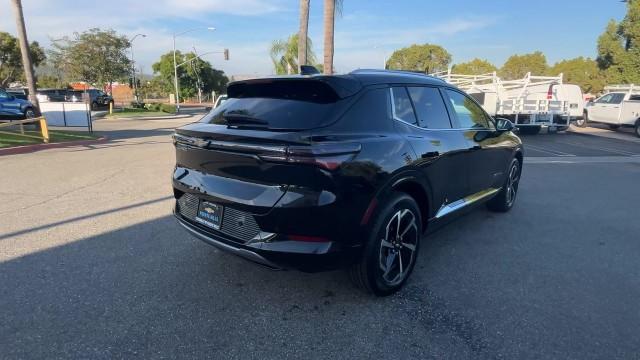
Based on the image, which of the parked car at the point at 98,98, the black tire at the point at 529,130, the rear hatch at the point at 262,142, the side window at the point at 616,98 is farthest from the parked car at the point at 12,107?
the side window at the point at 616,98

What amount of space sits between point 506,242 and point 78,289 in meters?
4.35

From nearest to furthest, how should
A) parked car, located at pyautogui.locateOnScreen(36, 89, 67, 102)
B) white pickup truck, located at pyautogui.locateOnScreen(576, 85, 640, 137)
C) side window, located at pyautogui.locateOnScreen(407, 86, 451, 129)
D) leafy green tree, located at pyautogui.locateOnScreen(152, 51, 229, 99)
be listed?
side window, located at pyautogui.locateOnScreen(407, 86, 451, 129) < white pickup truck, located at pyautogui.locateOnScreen(576, 85, 640, 137) < parked car, located at pyautogui.locateOnScreen(36, 89, 67, 102) < leafy green tree, located at pyautogui.locateOnScreen(152, 51, 229, 99)

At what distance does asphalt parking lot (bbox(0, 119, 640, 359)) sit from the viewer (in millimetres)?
2703

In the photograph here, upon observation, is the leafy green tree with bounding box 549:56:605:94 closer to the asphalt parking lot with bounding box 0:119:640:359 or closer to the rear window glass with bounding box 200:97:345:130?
the asphalt parking lot with bounding box 0:119:640:359

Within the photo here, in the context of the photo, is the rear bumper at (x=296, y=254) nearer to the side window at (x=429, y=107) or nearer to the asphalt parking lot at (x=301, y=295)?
the asphalt parking lot at (x=301, y=295)

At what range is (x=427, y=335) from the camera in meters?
2.83

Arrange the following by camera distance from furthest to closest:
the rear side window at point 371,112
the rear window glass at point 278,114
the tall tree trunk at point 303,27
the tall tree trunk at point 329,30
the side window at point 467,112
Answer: the tall tree trunk at point 303,27 → the tall tree trunk at point 329,30 → the side window at point 467,112 → the rear side window at point 371,112 → the rear window glass at point 278,114

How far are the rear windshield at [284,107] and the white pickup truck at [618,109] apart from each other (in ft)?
67.9

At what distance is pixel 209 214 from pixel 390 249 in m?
1.49

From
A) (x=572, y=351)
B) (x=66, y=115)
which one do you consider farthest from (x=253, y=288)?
(x=66, y=115)

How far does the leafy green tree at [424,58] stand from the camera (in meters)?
76.4

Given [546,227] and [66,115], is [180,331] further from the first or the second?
[66,115]

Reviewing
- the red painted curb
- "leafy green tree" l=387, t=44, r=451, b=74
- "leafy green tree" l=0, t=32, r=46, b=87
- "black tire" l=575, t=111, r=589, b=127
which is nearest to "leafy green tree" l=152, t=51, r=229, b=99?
"leafy green tree" l=0, t=32, r=46, b=87

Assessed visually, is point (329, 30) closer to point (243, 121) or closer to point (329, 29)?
point (329, 29)
